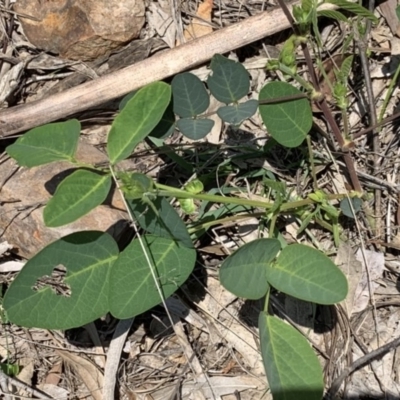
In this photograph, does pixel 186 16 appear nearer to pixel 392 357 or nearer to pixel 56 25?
pixel 56 25

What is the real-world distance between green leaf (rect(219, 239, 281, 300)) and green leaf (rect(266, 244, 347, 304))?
2 centimetres

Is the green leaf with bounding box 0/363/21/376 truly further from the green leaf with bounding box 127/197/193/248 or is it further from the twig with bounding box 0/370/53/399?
the green leaf with bounding box 127/197/193/248

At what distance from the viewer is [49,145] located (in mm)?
1431

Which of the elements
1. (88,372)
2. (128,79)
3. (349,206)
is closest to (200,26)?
(128,79)

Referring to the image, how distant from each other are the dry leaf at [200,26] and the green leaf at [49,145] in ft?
2.63

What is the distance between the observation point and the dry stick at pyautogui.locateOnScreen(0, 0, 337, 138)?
1.93 m

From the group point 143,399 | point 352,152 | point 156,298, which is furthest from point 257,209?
point 143,399

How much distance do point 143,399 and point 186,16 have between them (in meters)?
1.19

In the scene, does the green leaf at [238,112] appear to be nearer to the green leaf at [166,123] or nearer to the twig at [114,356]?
the green leaf at [166,123]

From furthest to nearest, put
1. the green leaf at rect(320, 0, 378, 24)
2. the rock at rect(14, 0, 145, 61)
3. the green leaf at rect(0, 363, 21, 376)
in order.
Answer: the rock at rect(14, 0, 145, 61)
the green leaf at rect(0, 363, 21, 376)
the green leaf at rect(320, 0, 378, 24)

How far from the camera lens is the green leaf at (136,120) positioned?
1.41 metres

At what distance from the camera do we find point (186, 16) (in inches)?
83.6

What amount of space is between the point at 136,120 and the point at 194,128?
25cm

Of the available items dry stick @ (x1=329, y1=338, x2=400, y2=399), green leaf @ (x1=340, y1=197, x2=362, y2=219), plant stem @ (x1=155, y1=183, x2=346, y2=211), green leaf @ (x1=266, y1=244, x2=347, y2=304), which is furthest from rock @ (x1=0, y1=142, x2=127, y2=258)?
dry stick @ (x1=329, y1=338, x2=400, y2=399)
